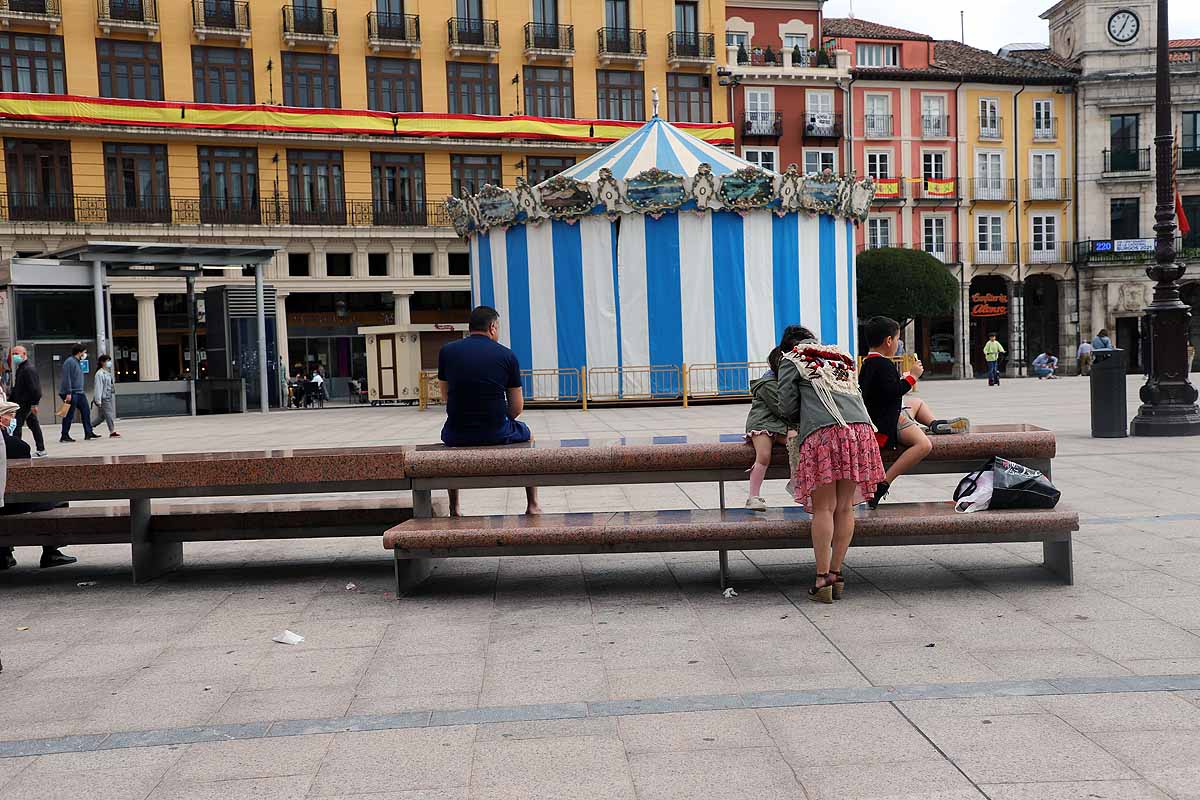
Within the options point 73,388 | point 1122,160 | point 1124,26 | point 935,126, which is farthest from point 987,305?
point 73,388

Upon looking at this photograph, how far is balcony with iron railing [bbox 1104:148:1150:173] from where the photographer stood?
165 ft

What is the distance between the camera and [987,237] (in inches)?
1989

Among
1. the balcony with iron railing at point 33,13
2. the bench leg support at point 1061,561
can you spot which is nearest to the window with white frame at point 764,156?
the balcony with iron railing at point 33,13

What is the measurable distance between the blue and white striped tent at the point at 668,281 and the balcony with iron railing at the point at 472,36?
62.6 feet

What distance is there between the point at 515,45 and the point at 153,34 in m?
12.9

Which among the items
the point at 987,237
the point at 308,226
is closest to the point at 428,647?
the point at 308,226

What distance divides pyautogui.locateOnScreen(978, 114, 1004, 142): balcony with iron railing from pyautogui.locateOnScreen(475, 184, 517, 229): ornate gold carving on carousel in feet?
106

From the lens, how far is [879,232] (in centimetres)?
4947

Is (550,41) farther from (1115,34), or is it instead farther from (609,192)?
(1115,34)

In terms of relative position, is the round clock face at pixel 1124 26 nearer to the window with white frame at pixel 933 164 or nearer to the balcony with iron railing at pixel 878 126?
the window with white frame at pixel 933 164

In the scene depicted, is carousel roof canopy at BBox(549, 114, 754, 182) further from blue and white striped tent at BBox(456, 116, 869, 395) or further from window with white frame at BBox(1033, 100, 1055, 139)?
window with white frame at BBox(1033, 100, 1055, 139)

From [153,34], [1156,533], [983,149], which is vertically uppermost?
[153,34]

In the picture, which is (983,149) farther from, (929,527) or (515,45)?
(929,527)

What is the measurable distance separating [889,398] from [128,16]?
1561 inches
